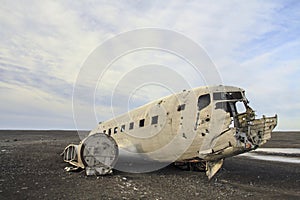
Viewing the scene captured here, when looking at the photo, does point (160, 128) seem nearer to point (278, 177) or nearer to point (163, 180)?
point (163, 180)

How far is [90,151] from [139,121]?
3509 millimetres

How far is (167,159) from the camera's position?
1406 cm

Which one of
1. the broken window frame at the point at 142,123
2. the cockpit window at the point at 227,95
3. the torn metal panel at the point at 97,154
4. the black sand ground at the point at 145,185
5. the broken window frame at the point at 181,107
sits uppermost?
the cockpit window at the point at 227,95

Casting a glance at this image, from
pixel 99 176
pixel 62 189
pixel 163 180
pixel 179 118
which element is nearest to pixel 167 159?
pixel 163 180

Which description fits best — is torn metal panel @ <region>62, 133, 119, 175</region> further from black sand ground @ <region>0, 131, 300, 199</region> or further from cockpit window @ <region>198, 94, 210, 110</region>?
cockpit window @ <region>198, 94, 210, 110</region>

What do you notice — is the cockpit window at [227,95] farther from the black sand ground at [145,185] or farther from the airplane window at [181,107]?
the black sand ground at [145,185]

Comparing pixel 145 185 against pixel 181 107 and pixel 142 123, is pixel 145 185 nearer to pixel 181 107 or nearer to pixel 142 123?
pixel 181 107

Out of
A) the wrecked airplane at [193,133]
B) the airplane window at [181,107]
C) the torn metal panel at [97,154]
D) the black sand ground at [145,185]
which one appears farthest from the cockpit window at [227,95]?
the torn metal panel at [97,154]

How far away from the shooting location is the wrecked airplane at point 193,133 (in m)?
11.5

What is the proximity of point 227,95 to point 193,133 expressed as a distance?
2.35 meters

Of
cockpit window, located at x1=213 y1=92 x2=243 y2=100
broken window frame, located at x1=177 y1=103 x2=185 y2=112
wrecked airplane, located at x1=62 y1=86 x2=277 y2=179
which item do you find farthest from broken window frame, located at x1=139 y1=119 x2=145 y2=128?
cockpit window, located at x1=213 y1=92 x2=243 y2=100

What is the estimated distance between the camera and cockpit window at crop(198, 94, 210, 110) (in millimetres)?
12242

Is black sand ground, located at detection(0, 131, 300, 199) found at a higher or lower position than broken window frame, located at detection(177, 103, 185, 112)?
lower

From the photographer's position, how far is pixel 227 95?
12422mm
